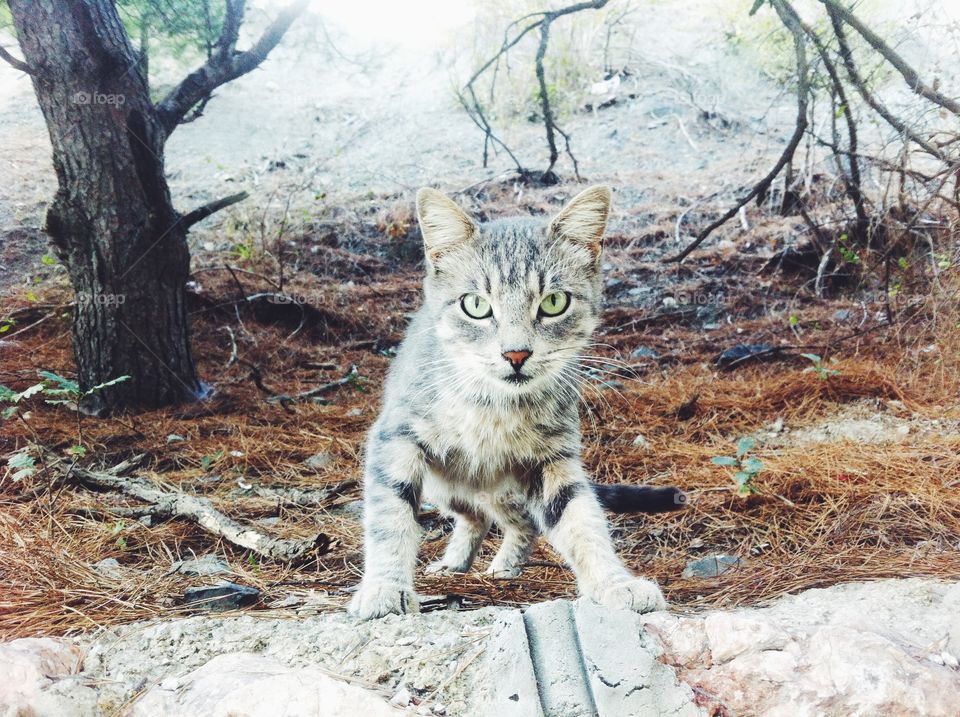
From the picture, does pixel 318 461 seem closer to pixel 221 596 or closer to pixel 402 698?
pixel 221 596

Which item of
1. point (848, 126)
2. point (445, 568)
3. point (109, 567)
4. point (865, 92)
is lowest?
point (445, 568)

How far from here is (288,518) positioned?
2.03m

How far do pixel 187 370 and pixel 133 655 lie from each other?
5.41 ft

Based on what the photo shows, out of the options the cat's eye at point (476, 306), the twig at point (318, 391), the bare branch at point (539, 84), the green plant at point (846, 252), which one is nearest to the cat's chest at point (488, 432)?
the cat's eye at point (476, 306)

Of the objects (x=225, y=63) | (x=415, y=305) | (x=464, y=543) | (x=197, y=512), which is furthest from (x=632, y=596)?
(x=225, y=63)

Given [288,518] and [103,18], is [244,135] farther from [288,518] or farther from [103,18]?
[288,518]

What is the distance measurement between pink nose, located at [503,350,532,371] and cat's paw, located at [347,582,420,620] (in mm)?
573

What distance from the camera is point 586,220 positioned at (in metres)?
1.81

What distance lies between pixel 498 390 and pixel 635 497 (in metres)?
0.56

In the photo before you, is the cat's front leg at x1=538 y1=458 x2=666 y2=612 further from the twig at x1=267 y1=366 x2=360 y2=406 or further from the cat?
the twig at x1=267 y1=366 x2=360 y2=406

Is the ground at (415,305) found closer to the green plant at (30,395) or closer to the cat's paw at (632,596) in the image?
the green plant at (30,395)

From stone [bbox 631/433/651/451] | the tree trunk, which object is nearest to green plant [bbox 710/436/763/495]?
stone [bbox 631/433/651/451]

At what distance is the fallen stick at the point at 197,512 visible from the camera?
173 cm

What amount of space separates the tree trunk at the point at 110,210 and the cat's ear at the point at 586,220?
1651mm
